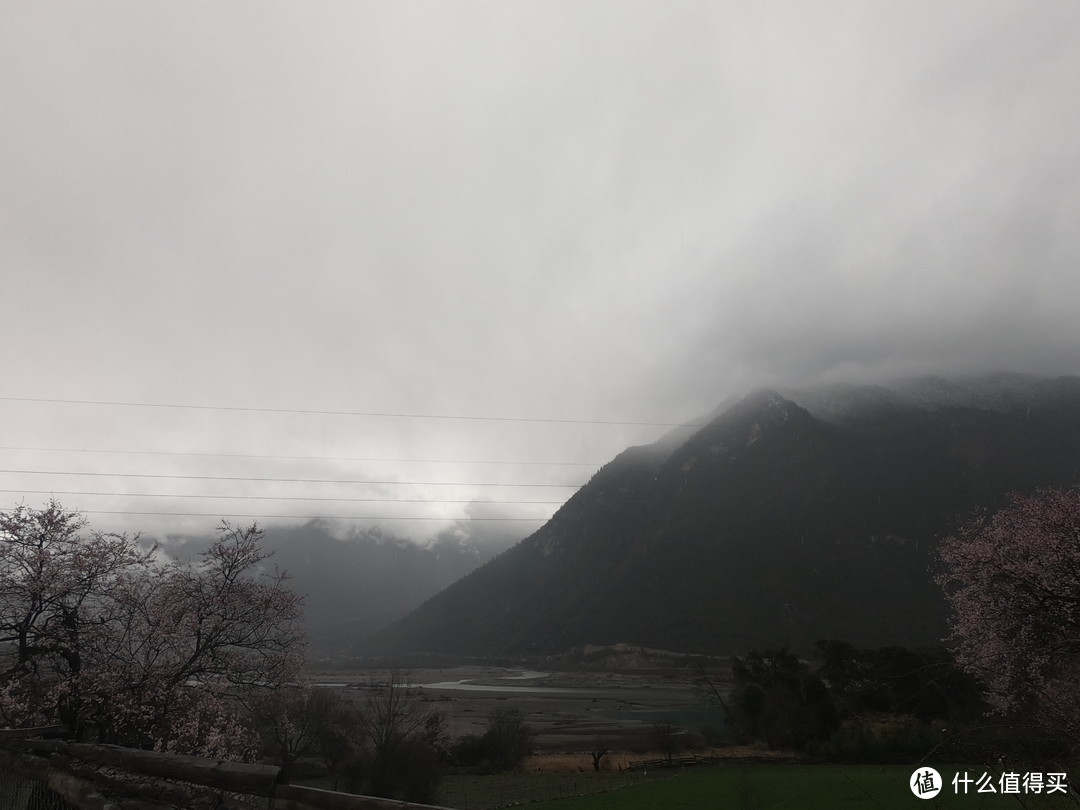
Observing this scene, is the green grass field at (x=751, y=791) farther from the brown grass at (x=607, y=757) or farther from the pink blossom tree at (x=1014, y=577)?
the pink blossom tree at (x=1014, y=577)

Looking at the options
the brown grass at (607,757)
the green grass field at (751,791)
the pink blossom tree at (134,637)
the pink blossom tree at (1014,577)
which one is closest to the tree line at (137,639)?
the pink blossom tree at (134,637)

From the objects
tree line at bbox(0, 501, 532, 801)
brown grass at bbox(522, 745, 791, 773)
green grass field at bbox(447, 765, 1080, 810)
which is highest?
tree line at bbox(0, 501, 532, 801)

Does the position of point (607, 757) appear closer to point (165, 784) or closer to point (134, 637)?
point (134, 637)

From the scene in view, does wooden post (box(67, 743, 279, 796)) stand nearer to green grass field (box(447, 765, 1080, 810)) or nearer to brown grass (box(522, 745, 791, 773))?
green grass field (box(447, 765, 1080, 810))

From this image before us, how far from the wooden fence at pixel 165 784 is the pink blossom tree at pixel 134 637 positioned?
407 inches

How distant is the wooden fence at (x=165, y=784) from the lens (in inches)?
195

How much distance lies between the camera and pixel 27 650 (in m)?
15.5

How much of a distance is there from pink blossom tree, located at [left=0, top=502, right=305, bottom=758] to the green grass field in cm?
3329

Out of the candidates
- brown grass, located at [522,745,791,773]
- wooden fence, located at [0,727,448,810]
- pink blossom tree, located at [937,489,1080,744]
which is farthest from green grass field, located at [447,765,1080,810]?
wooden fence, located at [0,727,448,810]

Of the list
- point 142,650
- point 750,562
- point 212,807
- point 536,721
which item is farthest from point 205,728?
point 750,562

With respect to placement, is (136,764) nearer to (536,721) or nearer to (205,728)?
(205,728)

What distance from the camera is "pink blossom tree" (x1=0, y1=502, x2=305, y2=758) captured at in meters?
15.6

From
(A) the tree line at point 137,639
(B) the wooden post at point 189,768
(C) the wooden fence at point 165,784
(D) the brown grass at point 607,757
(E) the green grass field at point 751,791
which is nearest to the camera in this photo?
(C) the wooden fence at point 165,784

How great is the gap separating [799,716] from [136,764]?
74.5 m
